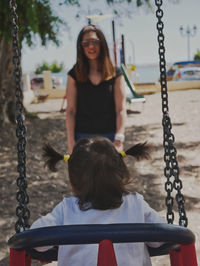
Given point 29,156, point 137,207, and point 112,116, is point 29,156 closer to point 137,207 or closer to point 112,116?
point 112,116

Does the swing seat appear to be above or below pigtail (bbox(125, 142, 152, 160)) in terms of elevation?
below

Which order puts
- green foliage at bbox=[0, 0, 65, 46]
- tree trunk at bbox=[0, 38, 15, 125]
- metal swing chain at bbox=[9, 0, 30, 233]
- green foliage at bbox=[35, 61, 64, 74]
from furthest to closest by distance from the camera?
1. green foliage at bbox=[35, 61, 64, 74]
2. tree trunk at bbox=[0, 38, 15, 125]
3. green foliage at bbox=[0, 0, 65, 46]
4. metal swing chain at bbox=[9, 0, 30, 233]

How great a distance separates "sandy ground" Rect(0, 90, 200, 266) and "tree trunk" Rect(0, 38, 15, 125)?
47cm

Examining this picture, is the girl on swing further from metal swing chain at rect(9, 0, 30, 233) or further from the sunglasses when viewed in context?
the sunglasses

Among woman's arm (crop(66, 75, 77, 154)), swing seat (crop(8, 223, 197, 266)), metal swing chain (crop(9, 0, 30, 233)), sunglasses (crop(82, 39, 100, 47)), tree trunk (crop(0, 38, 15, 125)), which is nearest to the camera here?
swing seat (crop(8, 223, 197, 266))

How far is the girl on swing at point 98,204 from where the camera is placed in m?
1.38

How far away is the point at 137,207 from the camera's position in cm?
148

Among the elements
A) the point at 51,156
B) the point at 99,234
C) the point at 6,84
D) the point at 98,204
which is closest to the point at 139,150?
the point at 51,156

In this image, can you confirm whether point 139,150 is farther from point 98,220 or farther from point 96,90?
point 96,90

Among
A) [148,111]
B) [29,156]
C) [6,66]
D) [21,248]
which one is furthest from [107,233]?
[148,111]

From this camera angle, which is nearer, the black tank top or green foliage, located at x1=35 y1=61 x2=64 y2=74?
the black tank top

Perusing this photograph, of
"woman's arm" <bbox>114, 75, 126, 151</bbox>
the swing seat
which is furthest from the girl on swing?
"woman's arm" <bbox>114, 75, 126, 151</bbox>

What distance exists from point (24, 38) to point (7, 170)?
11.3ft

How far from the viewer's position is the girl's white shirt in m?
1.36
